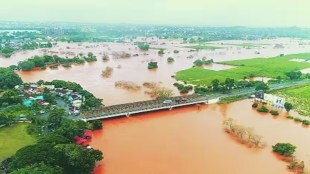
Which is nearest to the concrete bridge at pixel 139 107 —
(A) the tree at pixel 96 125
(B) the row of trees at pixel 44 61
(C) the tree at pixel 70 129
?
(A) the tree at pixel 96 125

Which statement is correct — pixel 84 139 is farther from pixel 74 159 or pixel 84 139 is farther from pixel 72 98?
pixel 72 98

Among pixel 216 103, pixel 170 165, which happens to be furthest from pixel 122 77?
pixel 170 165

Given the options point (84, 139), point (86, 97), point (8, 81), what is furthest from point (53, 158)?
point (8, 81)

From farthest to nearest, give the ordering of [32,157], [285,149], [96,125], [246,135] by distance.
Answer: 1. [96,125]
2. [246,135]
3. [285,149]
4. [32,157]

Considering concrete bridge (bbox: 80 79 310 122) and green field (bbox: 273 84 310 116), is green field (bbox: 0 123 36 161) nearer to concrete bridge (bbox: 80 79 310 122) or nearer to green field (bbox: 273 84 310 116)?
concrete bridge (bbox: 80 79 310 122)

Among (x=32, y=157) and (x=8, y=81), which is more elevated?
(x=8, y=81)

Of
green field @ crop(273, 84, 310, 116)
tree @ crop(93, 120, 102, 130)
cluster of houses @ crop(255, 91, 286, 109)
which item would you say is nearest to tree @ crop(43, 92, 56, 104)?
tree @ crop(93, 120, 102, 130)
